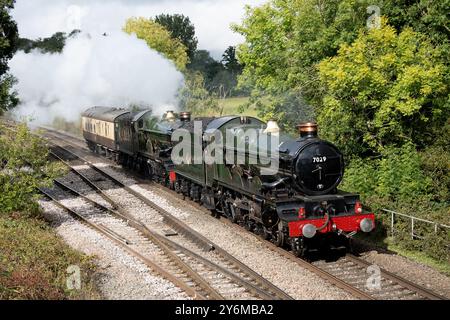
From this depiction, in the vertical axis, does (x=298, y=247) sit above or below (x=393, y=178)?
below

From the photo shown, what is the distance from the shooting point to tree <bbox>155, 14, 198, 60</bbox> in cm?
8088

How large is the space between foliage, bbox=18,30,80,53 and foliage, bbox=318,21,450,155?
124 feet

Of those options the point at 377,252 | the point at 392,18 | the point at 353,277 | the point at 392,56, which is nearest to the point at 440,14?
the point at 392,18

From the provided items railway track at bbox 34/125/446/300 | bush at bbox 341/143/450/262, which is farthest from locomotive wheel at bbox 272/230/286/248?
bush at bbox 341/143/450/262

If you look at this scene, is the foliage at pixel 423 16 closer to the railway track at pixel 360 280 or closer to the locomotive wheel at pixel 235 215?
the locomotive wheel at pixel 235 215

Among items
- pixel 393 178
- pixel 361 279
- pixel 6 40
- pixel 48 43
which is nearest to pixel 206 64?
pixel 48 43

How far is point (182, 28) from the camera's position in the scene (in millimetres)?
81375

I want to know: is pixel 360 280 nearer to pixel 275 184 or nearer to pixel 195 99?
pixel 275 184

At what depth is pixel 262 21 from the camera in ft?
76.2

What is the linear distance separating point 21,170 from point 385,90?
11169mm

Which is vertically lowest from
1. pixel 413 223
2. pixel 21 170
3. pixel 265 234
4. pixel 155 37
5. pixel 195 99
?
pixel 265 234

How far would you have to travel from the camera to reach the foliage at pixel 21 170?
15.3m

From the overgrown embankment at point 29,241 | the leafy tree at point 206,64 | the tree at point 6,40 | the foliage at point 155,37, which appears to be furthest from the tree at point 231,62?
the overgrown embankment at point 29,241
